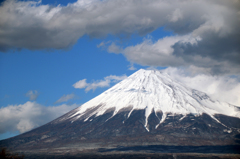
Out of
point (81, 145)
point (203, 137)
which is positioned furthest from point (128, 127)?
point (203, 137)

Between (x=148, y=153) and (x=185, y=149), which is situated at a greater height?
(x=148, y=153)

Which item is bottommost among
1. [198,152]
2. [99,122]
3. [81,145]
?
[198,152]

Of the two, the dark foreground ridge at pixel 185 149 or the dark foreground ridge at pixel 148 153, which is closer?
the dark foreground ridge at pixel 148 153

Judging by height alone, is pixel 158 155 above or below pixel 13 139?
below

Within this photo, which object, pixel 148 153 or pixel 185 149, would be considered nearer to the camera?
pixel 148 153

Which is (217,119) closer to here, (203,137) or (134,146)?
(203,137)

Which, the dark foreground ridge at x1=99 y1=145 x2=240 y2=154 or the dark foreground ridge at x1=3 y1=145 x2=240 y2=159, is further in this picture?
the dark foreground ridge at x1=99 y1=145 x2=240 y2=154

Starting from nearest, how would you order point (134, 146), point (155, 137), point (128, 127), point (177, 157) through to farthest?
point (177, 157), point (134, 146), point (155, 137), point (128, 127)

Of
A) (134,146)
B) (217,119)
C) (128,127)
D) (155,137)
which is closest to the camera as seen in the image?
(134,146)

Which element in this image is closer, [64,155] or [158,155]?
[158,155]
